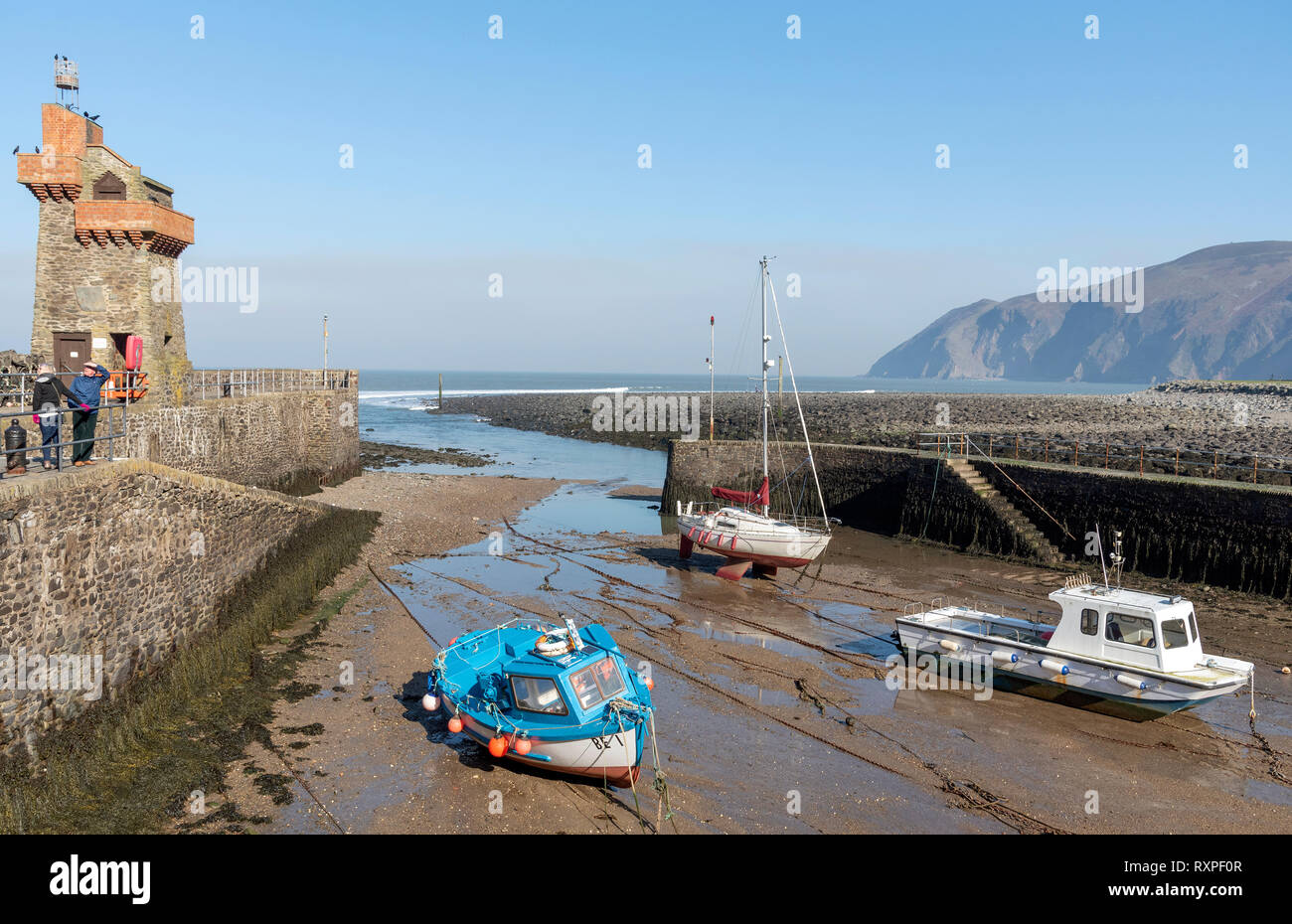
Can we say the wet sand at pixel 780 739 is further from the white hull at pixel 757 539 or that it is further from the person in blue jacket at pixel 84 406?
the person in blue jacket at pixel 84 406

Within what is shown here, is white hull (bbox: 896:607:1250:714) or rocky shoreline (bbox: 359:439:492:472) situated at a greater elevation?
rocky shoreline (bbox: 359:439:492:472)

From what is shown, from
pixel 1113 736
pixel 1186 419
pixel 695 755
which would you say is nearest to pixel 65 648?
pixel 695 755

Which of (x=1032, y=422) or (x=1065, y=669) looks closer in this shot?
(x=1065, y=669)

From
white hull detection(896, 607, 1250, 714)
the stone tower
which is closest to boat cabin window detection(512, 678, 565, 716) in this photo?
white hull detection(896, 607, 1250, 714)

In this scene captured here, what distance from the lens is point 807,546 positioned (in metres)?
23.5

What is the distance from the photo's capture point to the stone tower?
78.0 ft

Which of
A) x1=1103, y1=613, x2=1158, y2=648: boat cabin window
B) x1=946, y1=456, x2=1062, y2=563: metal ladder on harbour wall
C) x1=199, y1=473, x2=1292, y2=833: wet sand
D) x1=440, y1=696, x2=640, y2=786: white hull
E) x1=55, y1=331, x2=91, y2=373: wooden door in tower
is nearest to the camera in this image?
x1=199, y1=473, x2=1292, y2=833: wet sand

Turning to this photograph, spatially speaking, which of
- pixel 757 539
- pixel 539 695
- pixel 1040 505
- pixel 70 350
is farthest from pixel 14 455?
pixel 1040 505

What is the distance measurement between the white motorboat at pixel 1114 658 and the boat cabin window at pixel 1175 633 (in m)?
0.02

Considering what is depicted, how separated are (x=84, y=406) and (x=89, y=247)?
45.6 feet

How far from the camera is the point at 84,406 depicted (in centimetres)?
1362

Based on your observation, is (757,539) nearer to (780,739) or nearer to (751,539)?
(751,539)

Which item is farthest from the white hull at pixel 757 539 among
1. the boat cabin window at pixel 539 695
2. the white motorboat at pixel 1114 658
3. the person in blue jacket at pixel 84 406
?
the person in blue jacket at pixel 84 406

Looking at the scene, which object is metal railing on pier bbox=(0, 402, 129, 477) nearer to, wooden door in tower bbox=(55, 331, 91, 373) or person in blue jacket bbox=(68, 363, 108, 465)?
person in blue jacket bbox=(68, 363, 108, 465)
